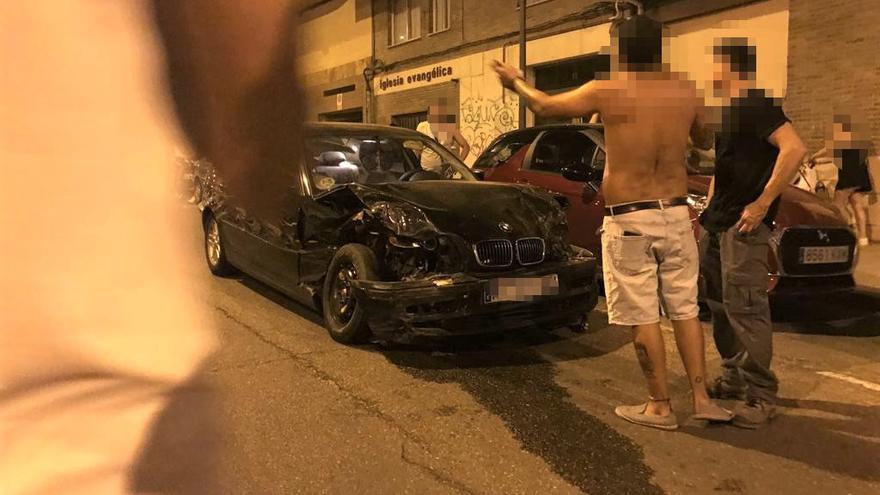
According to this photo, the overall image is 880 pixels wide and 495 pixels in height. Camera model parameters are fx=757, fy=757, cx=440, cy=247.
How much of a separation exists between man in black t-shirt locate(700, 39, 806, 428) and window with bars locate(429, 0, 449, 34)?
51.6 feet

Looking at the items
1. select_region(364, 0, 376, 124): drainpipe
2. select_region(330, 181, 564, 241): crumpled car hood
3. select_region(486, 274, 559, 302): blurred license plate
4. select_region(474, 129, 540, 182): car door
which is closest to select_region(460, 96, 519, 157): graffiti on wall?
select_region(364, 0, 376, 124): drainpipe

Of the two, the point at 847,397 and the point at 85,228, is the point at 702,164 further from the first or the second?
the point at 85,228

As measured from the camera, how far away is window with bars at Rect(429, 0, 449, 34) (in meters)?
19.1

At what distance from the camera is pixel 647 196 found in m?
3.81

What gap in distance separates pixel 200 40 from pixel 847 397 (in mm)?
4555

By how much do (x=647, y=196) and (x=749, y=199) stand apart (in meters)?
0.67

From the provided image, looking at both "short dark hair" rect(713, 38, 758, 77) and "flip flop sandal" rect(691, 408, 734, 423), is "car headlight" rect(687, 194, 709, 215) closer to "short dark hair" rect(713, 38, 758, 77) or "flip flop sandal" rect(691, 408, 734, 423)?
"short dark hair" rect(713, 38, 758, 77)

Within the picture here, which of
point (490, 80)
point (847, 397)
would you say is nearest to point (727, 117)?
point (847, 397)

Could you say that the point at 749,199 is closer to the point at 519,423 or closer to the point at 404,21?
the point at 519,423

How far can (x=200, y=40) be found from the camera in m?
0.82

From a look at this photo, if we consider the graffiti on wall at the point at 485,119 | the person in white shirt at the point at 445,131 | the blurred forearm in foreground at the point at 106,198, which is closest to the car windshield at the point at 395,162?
the person in white shirt at the point at 445,131

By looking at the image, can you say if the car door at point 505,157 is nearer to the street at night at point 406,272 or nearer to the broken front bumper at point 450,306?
the street at night at point 406,272

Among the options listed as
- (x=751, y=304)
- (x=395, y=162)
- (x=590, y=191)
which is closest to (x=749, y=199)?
(x=751, y=304)

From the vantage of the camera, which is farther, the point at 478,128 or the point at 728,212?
the point at 478,128
